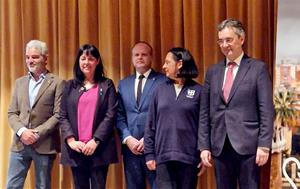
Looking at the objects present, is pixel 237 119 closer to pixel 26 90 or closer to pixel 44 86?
pixel 44 86

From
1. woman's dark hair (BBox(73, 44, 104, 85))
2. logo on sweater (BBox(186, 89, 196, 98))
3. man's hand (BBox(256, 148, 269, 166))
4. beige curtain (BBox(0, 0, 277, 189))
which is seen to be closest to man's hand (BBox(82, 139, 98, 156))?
woman's dark hair (BBox(73, 44, 104, 85))

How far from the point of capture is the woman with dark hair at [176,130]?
3346 millimetres

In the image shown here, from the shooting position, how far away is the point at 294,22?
3.68m

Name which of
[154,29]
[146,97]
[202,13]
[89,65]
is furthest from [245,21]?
[89,65]

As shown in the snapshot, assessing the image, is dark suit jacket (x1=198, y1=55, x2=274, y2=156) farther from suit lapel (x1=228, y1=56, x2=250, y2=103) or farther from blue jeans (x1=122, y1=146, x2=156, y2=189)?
blue jeans (x1=122, y1=146, x2=156, y2=189)

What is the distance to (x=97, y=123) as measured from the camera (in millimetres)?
3633

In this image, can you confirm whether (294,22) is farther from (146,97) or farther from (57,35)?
(57,35)

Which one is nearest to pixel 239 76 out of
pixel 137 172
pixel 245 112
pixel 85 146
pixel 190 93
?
pixel 245 112

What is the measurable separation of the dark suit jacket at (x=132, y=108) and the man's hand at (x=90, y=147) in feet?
0.86

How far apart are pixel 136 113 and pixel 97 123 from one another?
0.31m

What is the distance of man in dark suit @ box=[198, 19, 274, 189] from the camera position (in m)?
3.08

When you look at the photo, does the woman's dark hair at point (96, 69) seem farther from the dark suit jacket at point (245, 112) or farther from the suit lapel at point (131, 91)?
the dark suit jacket at point (245, 112)

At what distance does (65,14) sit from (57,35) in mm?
205

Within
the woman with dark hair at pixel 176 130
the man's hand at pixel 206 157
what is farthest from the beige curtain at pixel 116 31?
the man's hand at pixel 206 157
